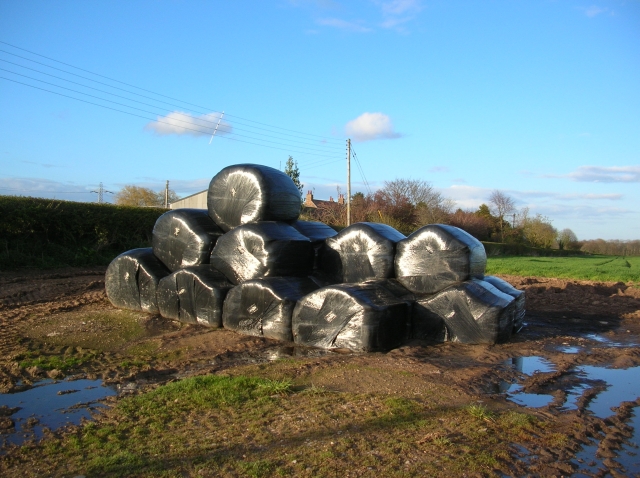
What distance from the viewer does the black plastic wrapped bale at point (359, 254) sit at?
8.21 m

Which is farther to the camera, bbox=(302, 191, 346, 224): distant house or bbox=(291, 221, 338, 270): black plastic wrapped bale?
bbox=(302, 191, 346, 224): distant house

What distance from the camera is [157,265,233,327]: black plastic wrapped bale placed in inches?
333

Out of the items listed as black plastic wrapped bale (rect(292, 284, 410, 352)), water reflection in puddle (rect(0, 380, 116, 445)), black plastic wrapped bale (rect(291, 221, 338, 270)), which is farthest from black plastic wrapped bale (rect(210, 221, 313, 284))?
water reflection in puddle (rect(0, 380, 116, 445))

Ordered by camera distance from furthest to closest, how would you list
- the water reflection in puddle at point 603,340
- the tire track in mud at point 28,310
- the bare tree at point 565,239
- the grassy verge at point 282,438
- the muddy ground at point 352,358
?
the bare tree at point 565,239
the water reflection in puddle at point 603,340
the tire track in mud at point 28,310
the muddy ground at point 352,358
the grassy verge at point 282,438

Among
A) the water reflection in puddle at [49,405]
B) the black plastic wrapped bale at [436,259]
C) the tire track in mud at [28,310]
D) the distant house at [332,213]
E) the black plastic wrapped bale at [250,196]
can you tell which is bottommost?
the water reflection in puddle at [49,405]

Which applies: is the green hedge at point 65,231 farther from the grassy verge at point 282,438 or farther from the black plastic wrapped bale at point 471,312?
the grassy verge at point 282,438

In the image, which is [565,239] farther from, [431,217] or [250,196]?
[250,196]

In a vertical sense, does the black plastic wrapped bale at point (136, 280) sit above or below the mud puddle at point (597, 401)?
above

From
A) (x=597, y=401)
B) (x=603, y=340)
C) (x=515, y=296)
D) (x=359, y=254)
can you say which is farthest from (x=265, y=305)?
(x=603, y=340)

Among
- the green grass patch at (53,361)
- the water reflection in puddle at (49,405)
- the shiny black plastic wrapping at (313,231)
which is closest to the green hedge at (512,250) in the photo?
the shiny black plastic wrapping at (313,231)

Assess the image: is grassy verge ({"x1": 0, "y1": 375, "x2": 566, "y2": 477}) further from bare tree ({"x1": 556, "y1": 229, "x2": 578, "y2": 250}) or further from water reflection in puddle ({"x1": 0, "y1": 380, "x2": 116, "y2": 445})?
bare tree ({"x1": 556, "y1": 229, "x2": 578, "y2": 250})

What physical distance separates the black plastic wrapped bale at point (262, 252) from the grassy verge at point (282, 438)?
10.4 feet

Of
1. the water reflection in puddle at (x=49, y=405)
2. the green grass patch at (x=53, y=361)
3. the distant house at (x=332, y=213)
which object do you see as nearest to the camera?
the water reflection in puddle at (x=49, y=405)

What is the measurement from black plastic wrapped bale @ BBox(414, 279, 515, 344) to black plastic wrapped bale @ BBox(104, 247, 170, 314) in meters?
4.55
